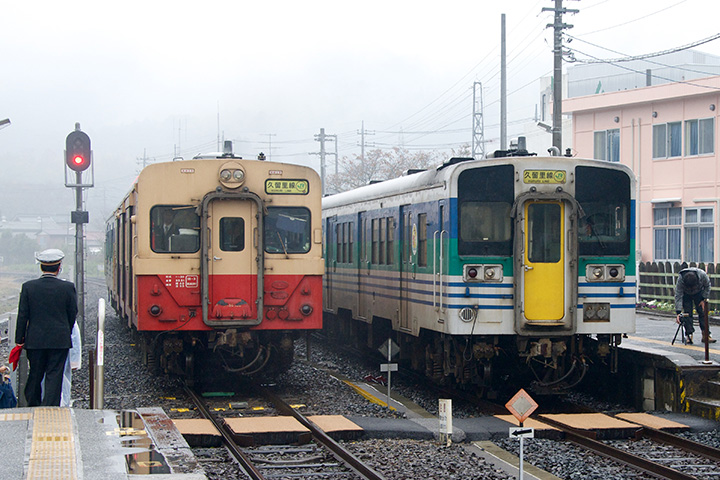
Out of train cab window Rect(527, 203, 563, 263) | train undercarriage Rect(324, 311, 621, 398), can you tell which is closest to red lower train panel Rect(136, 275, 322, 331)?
train undercarriage Rect(324, 311, 621, 398)

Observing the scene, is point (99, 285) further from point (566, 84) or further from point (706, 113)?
point (706, 113)

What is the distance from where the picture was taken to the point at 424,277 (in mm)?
12586

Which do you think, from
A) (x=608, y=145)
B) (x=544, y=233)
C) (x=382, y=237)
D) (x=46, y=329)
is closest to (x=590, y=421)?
(x=544, y=233)

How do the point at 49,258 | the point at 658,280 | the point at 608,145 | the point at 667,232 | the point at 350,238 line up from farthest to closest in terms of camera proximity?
the point at 608,145 → the point at 667,232 → the point at 658,280 → the point at 350,238 → the point at 49,258

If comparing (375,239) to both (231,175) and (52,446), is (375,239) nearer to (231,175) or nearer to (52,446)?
(231,175)

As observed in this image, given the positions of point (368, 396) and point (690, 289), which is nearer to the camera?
point (368, 396)

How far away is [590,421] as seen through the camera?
414 inches

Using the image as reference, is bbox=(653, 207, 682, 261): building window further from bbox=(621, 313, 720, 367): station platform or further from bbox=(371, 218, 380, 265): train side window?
bbox=(371, 218, 380, 265): train side window

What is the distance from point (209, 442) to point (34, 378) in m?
1.78

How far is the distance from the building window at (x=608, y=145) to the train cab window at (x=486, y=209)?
2192 cm

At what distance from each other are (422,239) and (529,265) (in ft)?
5.68

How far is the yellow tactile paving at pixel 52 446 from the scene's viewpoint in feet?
17.9

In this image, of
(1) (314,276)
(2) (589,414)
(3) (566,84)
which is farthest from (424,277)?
(3) (566,84)

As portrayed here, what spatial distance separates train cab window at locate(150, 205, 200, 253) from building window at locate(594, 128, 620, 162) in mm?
22933
